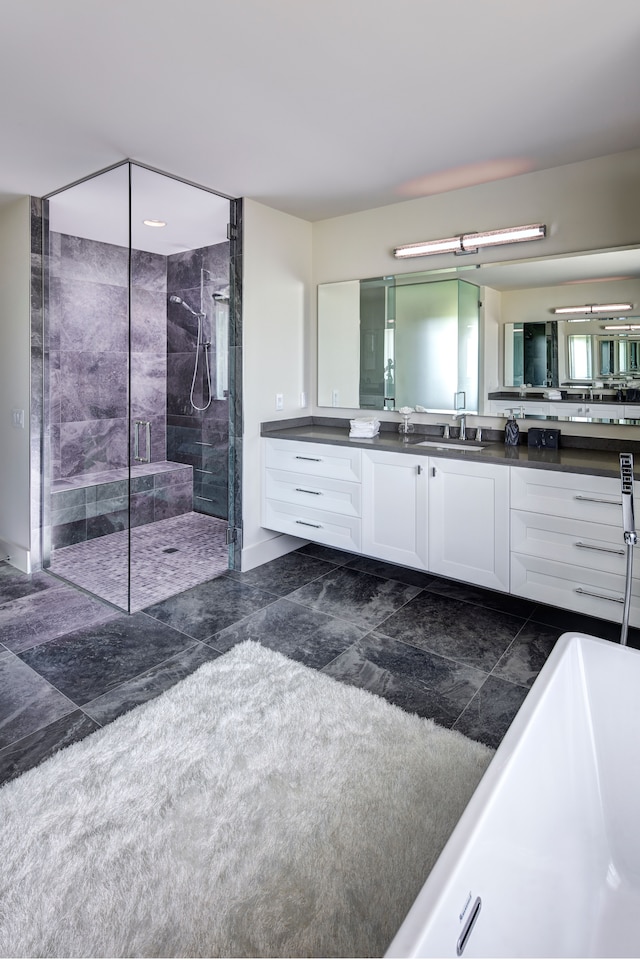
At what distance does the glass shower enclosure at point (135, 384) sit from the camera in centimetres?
339

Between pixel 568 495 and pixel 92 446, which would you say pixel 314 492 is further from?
pixel 568 495

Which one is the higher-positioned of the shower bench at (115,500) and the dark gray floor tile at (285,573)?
the shower bench at (115,500)

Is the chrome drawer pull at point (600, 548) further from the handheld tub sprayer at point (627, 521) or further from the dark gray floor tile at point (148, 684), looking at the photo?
the dark gray floor tile at point (148, 684)

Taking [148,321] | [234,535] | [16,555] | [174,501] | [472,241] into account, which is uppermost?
[472,241]

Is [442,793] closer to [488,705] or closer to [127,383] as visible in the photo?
[488,705]

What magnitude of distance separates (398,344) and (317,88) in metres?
1.80

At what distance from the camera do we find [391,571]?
4.02m

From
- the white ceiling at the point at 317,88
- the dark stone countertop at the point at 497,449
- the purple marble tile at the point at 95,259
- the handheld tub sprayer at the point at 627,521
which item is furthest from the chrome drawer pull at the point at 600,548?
the purple marble tile at the point at 95,259

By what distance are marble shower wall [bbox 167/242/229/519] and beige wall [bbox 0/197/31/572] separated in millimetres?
945

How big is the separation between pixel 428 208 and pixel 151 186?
1.71 metres

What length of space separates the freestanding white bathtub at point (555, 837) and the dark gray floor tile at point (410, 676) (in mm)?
716

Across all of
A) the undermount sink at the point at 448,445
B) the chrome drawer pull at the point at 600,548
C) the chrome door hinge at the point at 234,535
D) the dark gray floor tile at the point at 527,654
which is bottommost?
the dark gray floor tile at the point at 527,654

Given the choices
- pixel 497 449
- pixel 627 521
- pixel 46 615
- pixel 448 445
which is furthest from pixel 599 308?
pixel 46 615

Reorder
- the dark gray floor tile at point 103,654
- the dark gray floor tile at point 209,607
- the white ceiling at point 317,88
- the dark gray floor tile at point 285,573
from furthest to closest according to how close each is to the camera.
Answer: the dark gray floor tile at point 285,573 < the dark gray floor tile at point 209,607 < the dark gray floor tile at point 103,654 < the white ceiling at point 317,88
